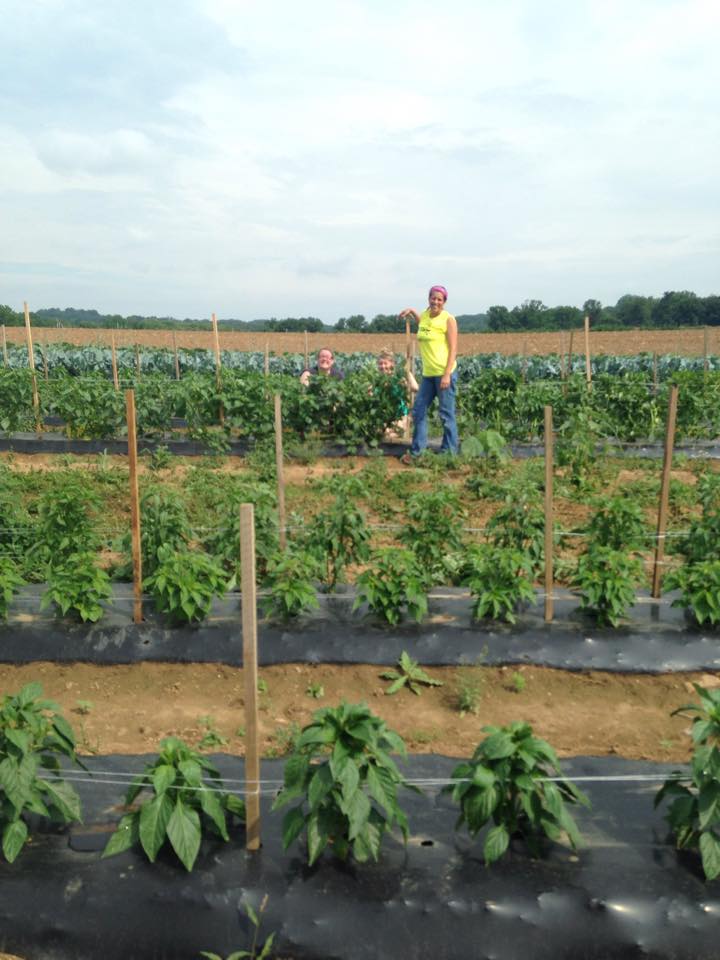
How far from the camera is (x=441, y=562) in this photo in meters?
5.50

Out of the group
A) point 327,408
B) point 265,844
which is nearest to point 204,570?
point 265,844

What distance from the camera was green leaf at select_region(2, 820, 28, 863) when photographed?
9.29 ft

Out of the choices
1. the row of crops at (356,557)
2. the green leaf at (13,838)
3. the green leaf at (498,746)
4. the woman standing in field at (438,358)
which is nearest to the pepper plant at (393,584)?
the row of crops at (356,557)

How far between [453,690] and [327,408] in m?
6.60

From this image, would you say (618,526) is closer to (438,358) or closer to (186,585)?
(186,585)

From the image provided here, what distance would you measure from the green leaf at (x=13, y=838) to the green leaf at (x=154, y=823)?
15.6 inches

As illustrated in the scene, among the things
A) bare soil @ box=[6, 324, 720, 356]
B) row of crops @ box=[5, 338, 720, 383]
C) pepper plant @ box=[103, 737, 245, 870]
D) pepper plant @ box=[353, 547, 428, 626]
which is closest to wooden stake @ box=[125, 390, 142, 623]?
pepper plant @ box=[353, 547, 428, 626]

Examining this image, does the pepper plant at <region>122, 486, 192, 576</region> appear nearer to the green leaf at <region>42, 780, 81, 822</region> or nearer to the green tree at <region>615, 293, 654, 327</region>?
the green leaf at <region>42, 780, 81, 822</region>

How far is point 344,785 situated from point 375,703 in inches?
81.3

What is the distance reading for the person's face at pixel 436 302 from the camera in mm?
9383

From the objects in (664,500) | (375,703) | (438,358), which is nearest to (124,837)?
A: (375,703)

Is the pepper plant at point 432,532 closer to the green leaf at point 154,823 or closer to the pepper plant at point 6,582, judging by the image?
the pepper plant at point 6,582

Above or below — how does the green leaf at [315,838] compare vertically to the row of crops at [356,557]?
below

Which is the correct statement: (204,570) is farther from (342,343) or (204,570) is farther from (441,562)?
(342,343)
